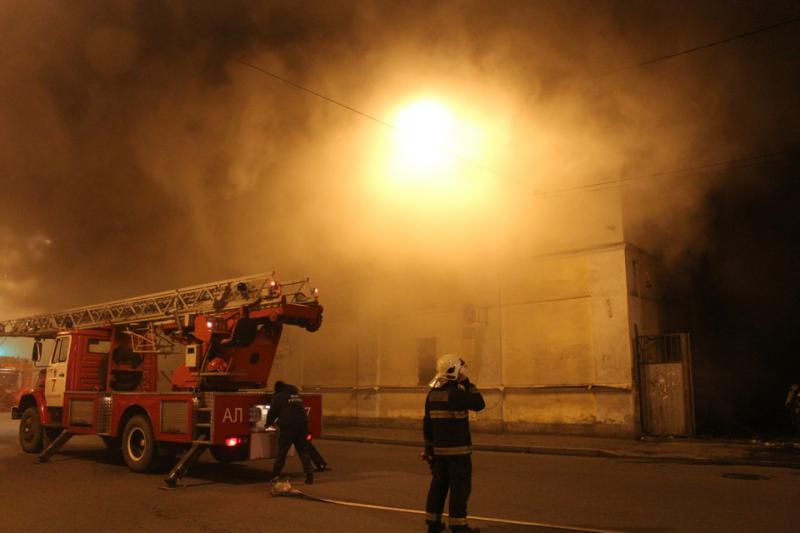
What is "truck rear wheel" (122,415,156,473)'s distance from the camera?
7.78m

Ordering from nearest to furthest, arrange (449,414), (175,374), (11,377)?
(449,414), (175,374), (11,377)

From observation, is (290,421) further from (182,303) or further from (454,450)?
(182,303)

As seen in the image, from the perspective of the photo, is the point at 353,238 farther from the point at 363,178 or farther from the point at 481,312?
the point at 481,312

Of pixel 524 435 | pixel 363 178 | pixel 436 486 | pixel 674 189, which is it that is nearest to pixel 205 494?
pixel 436 486

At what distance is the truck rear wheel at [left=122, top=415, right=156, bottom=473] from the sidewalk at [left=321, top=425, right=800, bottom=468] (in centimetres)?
540

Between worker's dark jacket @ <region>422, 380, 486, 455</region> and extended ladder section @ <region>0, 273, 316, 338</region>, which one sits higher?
extended ladder section @ <region>0, 273, 316, 338</region>

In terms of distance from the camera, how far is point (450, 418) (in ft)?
14.1

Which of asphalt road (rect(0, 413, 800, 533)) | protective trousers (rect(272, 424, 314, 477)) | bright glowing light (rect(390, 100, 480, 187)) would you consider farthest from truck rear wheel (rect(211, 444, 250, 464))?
bright glowing light (rect(390, 100, 480, 187))

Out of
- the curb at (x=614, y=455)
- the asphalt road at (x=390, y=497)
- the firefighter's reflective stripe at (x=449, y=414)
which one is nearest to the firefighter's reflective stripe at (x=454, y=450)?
the firefighter's reflective stripe at (x=449, y=414)

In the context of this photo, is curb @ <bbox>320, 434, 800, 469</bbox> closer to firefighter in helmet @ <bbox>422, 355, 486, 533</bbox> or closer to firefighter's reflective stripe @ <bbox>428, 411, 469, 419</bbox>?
firefighter in helmet @ <bbox>422, 355, 486, 533</bbox>

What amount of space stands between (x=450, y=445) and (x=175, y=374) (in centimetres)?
546

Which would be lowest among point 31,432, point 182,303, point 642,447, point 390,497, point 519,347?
point 390,497

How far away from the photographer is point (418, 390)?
14828 millimetres

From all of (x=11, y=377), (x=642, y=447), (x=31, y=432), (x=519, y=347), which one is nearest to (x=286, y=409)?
(x=31, y=432)
